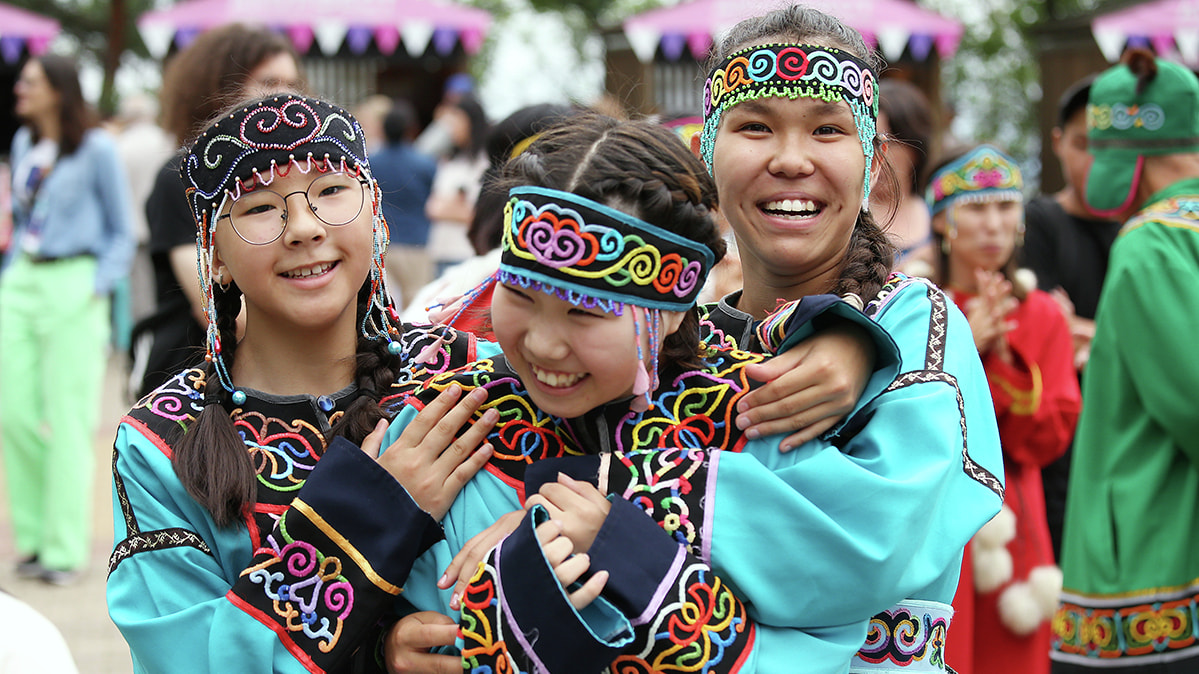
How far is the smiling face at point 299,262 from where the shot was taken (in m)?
2.08

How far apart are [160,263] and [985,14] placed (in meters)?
19.7

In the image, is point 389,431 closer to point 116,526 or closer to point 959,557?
point 116,526

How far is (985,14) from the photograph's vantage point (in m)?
20.6

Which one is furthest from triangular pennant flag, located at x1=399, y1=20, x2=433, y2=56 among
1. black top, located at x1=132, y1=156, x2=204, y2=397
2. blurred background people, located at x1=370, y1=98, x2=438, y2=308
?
black top, located at x1=132, y1=156, x2=204, y2=397

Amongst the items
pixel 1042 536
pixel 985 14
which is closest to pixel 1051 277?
pixel 1042 536

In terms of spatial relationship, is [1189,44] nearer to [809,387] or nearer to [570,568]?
[809,387]

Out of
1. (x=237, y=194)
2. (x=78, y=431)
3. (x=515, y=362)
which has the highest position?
(x=237, y=194)

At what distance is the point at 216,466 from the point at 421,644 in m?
0.49

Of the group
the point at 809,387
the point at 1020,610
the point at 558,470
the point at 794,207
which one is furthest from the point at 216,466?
the point at 1020,610

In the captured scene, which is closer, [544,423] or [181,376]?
[544,423]

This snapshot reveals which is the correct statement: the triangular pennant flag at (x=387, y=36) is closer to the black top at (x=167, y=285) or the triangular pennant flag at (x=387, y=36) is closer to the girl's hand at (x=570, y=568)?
the black top at (x=167, y=285)

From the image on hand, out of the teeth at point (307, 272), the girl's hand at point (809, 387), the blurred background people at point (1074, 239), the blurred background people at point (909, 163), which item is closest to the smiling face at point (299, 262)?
the teeth at point (307, 272)

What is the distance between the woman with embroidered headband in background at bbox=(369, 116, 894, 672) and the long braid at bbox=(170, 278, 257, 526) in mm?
377

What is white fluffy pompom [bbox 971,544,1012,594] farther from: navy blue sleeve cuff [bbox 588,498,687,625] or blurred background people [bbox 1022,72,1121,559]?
navy blue sleeve cuff [bbox 588,498,687,625]
